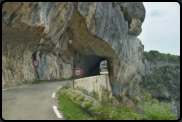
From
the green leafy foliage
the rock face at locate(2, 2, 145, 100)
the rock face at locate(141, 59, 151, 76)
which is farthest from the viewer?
the green leafy foliage

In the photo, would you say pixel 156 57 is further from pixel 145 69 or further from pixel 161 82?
pixel 161 82

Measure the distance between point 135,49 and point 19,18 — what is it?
1074 inches

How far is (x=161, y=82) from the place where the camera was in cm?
6194

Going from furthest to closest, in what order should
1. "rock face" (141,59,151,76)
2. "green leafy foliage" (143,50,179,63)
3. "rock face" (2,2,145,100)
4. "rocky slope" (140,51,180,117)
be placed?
"green leafy foliage" (143,50,179,63), "rock face" (141,59,151,76), "rocky slope" (140,51,180,117), "rock face" (2,2,145,100)

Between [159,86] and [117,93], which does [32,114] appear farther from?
[159,86]

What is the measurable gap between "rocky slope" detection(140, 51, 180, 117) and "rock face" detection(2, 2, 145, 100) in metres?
23.5

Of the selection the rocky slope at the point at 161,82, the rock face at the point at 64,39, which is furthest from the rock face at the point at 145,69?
the rock face at the point at 64,39

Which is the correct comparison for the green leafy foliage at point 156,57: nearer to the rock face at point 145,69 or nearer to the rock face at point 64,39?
the rock face at point 145,69

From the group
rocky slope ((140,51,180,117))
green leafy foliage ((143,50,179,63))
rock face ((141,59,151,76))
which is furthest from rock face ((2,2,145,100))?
green leafy foliage ((143,50,179,63))

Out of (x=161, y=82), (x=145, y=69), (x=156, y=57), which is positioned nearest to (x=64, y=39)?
(x=161, y=82)

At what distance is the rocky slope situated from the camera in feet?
174

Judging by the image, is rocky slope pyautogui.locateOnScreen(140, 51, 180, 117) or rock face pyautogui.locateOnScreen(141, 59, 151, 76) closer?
rocky slope pyautogui.locateOnScreen(140, 51, 180, 117)

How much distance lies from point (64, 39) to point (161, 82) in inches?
2173

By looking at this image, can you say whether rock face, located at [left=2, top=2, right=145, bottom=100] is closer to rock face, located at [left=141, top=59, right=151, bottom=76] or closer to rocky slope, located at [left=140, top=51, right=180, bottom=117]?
rocky slope, located at [left=140, top=51, right=180, bottom=117]
